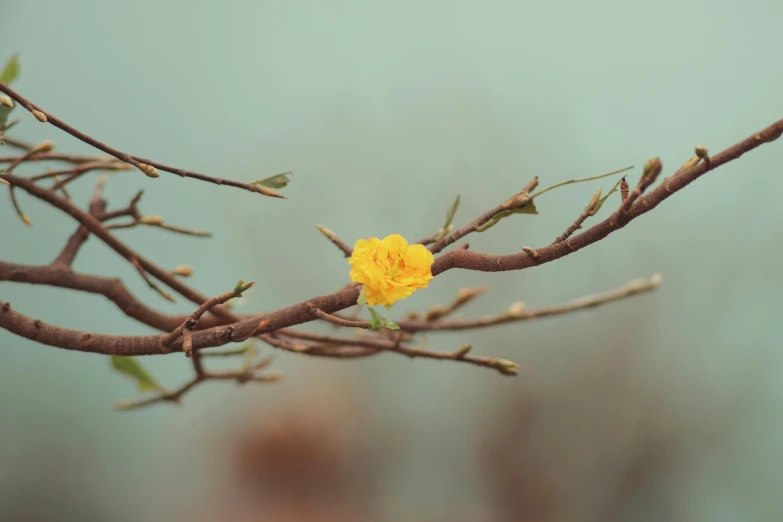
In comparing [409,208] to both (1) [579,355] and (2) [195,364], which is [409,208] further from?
(2) [195,364]

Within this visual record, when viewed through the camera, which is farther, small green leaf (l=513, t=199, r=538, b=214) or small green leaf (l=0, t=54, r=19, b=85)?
small green leaf (l=0, t=54, r=19, b=85)

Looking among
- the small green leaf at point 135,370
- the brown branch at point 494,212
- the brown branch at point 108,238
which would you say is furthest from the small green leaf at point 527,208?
the small green leaf at point 135,370

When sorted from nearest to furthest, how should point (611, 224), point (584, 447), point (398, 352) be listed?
point (611, 224) < point (398, 352) < point (584, 447)

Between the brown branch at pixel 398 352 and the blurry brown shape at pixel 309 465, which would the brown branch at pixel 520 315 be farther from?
the blurry brown shape at pixel 309 465

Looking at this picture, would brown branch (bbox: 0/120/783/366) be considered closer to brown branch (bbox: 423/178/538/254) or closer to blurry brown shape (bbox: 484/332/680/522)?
brown branch (bbox: 423/178/538/254)

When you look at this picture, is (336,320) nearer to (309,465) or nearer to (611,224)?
(611,224)

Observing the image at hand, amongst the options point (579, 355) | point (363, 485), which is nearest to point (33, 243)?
point (363, 485)

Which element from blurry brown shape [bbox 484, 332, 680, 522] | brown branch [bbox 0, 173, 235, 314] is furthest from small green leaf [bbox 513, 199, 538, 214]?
blurry brown shape [bbox 484, 332, 680, 522]

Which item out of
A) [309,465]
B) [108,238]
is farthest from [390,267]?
[309,465]
